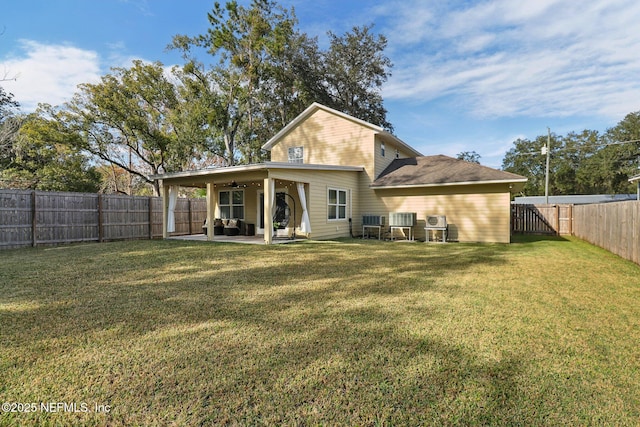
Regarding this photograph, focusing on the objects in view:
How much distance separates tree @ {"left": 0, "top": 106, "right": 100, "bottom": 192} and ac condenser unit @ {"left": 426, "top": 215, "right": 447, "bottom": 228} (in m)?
19.5

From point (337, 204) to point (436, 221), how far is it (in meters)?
3.91

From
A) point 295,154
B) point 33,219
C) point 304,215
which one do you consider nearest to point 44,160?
point 33,219

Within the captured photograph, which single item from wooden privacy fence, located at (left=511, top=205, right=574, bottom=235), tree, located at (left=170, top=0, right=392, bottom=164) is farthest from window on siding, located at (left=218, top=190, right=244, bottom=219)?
wooden privacy fence, located at (left=511, top=205, right=574, bottom=235)

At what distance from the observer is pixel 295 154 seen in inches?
612

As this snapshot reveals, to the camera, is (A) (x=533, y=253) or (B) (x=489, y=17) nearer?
(A) (x=533, y=253)

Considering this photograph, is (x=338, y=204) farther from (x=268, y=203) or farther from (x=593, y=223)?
(x=593, y=223)

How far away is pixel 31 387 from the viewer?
2.12 m

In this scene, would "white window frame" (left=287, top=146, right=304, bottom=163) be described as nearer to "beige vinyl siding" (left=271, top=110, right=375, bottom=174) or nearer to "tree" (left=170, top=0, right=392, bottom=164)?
"beige vinyl siding" (left=271, top=110, right=375, bottom=174)

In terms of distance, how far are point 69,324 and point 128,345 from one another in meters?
1.04

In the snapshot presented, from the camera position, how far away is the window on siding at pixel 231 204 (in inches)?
543

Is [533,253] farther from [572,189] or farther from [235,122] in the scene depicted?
[572,189]

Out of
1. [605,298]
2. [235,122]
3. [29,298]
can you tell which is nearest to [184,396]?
[29,298]

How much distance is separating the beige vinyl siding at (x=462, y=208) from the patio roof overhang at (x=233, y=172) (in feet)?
7.76

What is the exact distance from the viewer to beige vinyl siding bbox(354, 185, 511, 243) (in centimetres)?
1116
